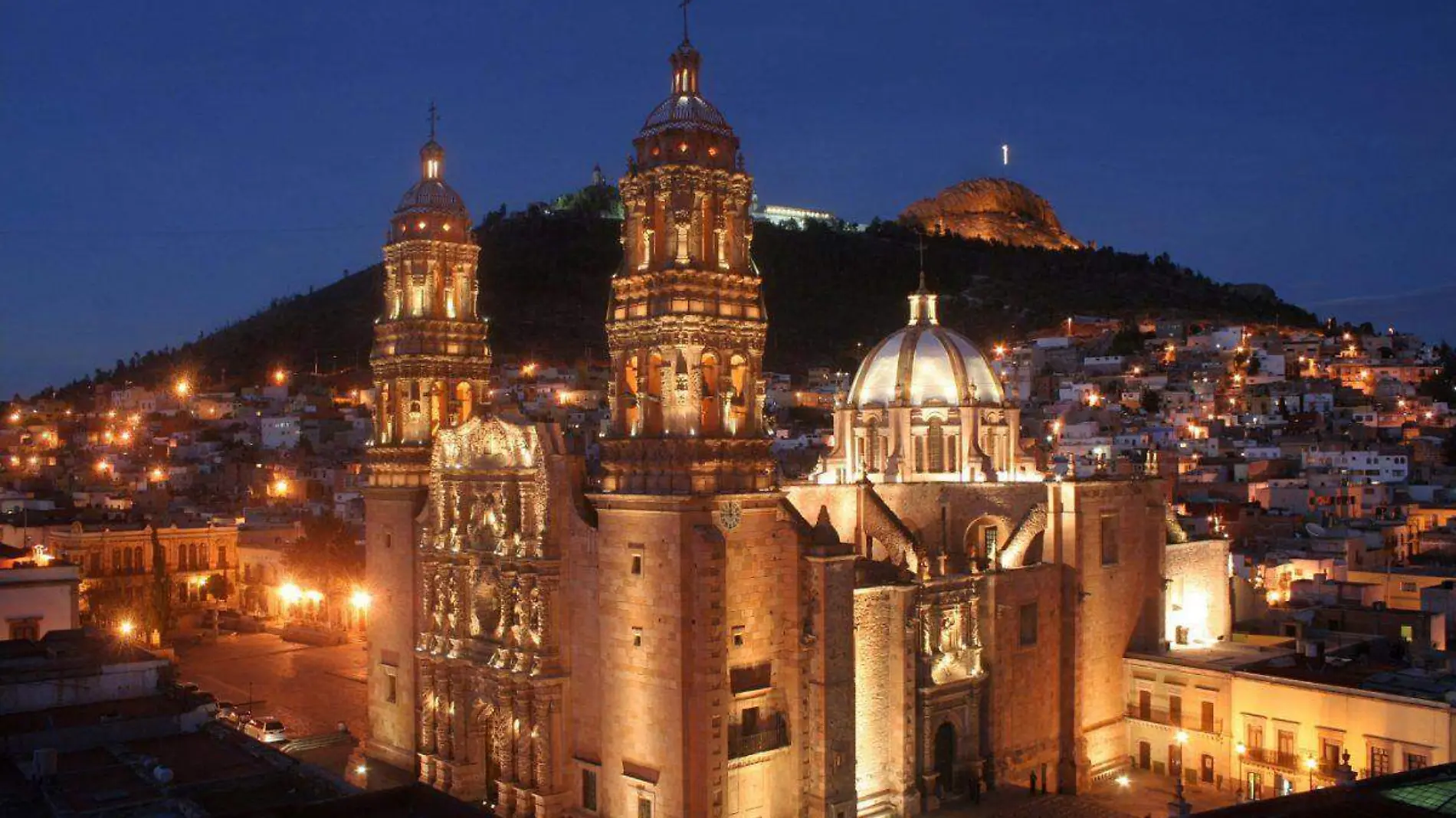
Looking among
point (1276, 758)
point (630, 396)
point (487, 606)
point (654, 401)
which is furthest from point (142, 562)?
point (1276, 758)

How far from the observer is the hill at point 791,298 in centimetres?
13662

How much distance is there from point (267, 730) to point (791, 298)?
115 metres

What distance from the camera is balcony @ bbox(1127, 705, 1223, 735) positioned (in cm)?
3391

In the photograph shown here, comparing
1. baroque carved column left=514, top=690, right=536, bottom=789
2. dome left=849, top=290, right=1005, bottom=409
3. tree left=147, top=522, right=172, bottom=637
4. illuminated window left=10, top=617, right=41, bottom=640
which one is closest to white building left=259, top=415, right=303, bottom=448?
tree left=147, top=522, right=172, bottom=637

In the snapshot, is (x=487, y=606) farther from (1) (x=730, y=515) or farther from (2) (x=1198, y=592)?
(2) (x=1198, y=592)

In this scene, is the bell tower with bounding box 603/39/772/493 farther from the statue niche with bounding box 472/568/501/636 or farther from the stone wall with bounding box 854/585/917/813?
the statue niche with bounding box 472/568/501/636

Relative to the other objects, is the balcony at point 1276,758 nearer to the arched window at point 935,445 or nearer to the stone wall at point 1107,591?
the stone wall at point 1107,591

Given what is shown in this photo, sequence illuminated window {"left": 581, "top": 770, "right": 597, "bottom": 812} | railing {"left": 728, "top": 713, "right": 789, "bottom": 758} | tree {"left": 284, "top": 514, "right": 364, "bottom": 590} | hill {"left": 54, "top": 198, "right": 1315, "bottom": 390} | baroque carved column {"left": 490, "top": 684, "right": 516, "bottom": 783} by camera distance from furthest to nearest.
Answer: hill {"left": 54, "top": 198, "right": 1315, "bottom": 390}
tree {"left": 284, "top": 514, "right": 364, "bottom": 590}
baroque carved column {"left": 490, "top": 684, "right": 516, "bottom": 783}
illuminated window {"left": 581, "top": 770, "right": 597, "bottom": 812}
railing {"left": 728, "top": 713, "right": 789, "bottom": 758}

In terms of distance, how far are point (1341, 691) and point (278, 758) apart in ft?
81.6

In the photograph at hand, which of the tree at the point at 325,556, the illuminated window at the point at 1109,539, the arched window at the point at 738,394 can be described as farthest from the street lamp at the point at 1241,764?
the tree at the point at 325,556

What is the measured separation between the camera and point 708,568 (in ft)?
85.0

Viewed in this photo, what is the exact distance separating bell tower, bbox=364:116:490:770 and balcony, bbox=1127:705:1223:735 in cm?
2131

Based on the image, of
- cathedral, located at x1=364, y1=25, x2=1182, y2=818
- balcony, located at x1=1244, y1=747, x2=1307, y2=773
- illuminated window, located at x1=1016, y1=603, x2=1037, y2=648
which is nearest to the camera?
cathedral, located at x1=364, y1=25, x2=1182, y2=818

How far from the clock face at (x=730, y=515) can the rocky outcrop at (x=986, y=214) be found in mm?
158705
